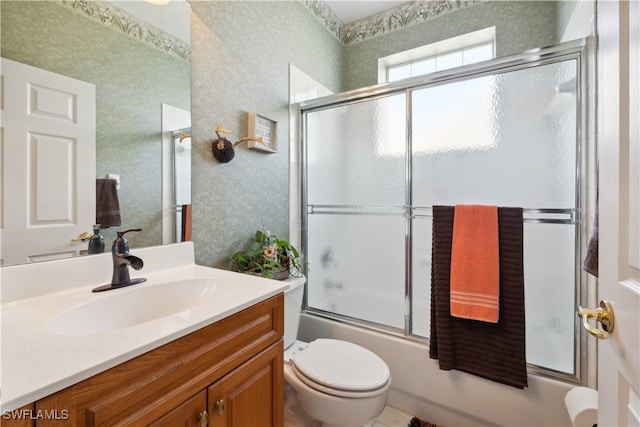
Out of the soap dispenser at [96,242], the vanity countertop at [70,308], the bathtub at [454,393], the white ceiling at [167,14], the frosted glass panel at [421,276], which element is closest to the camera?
the vanity countertop at [70,308]

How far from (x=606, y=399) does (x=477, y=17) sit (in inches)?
88.8

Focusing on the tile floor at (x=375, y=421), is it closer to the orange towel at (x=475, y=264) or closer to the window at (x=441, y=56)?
the orange towel at (x=475, y=264)

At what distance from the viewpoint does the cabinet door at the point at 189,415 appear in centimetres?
60

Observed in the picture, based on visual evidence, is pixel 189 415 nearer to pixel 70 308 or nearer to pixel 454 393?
pixel 70 308

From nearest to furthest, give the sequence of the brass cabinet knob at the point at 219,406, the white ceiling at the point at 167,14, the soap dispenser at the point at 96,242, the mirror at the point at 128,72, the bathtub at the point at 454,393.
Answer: the brass cabinet knob at the point at 219,406, the mirror at the point at 128,72, the soap dispenser at the point at 96,242, the white ceiling at the point at 167,14, the bathtub at the point at 454,393

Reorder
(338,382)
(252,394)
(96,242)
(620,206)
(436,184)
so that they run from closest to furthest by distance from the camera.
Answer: (620,206) < (252,394) < (96,242) < (338,382) < (436,184)

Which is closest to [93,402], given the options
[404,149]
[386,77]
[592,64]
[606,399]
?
[606,399]

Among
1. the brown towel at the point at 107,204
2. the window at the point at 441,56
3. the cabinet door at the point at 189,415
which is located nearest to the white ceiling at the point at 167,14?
the brown towel at the point at 107,204

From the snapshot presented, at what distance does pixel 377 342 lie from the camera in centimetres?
165

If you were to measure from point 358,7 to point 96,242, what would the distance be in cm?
238

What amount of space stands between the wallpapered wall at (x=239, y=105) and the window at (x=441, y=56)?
789mm

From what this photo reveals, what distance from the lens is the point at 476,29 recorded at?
192 centimetres

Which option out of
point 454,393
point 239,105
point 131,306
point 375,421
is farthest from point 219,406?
point 239,105

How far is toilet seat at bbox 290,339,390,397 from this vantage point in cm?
111
